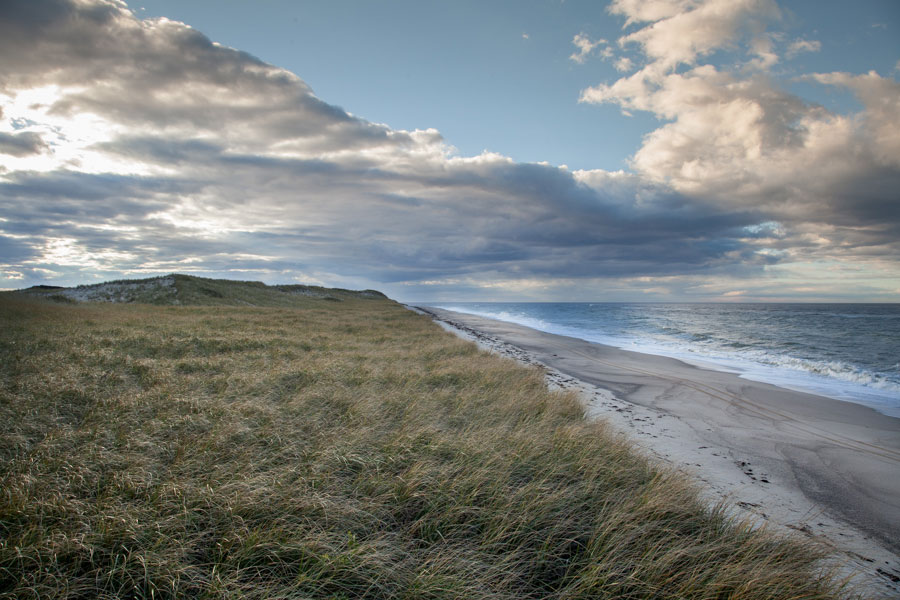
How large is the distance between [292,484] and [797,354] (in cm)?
2802

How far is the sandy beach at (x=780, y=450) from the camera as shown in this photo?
4680 millimetres

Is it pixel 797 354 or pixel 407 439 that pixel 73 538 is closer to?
pixel 407 439

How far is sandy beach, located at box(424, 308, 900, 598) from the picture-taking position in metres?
4.68

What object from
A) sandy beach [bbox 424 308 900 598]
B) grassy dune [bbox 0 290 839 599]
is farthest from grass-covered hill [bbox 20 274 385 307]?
sandy beach [bbox 424 308 900 598]

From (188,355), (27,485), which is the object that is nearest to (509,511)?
(27,485)

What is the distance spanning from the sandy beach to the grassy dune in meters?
1.14

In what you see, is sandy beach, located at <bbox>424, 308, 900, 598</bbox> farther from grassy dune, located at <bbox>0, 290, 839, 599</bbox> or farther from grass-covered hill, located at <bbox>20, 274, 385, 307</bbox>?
grass-covered hill, located at <bbox>20, 274, 385, 307</bbox>

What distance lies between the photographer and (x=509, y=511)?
3.89 m

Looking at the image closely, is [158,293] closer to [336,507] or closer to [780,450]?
[336,507]

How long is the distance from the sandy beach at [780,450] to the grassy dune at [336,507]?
1.14m

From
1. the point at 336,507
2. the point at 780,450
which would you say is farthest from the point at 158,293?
the point at 780,450

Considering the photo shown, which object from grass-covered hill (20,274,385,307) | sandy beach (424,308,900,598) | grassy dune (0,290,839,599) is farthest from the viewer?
grass-covered hill (20,274,385,307)

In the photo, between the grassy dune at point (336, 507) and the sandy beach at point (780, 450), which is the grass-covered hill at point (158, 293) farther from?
the sandy beach at point (780, 450)

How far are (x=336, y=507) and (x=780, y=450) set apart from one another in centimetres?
824
